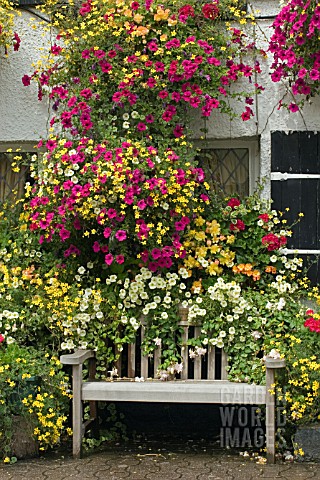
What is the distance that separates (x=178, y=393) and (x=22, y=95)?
275cm

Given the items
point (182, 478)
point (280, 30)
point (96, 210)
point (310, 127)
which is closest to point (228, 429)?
point (182, 478)

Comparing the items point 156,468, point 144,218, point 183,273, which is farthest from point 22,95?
point 156,468

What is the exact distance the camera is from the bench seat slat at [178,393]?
544 centimetres

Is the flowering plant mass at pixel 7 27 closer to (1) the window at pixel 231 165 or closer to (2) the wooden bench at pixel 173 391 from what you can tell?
(1) the window at pixel 231 165

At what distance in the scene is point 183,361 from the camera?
595 cm

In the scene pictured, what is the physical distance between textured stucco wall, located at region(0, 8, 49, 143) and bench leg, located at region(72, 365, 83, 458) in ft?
6.97

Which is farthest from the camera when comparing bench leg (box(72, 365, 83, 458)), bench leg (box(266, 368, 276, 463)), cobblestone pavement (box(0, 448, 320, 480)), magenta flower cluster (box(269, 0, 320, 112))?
magenta flower cluster (box(269, 0, 320, 112))

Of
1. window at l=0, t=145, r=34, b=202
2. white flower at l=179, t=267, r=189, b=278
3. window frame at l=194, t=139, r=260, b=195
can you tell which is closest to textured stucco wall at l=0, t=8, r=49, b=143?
window at l=0, t=145, r=34, b=202

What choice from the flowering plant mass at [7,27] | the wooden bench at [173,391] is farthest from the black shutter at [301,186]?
the flowering plant mass at [7,27]

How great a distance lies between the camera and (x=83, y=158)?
5.89 meters

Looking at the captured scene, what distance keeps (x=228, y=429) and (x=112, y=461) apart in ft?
3.42

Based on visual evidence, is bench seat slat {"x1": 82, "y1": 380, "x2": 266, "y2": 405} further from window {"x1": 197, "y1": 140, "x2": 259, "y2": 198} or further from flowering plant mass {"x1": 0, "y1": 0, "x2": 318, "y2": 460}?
window {"x1": 197, "y1": 140, "x2": 259, "y2": 198}

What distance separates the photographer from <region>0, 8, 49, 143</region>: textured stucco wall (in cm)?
677

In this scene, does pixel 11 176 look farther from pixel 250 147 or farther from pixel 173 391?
pixel 173 391
